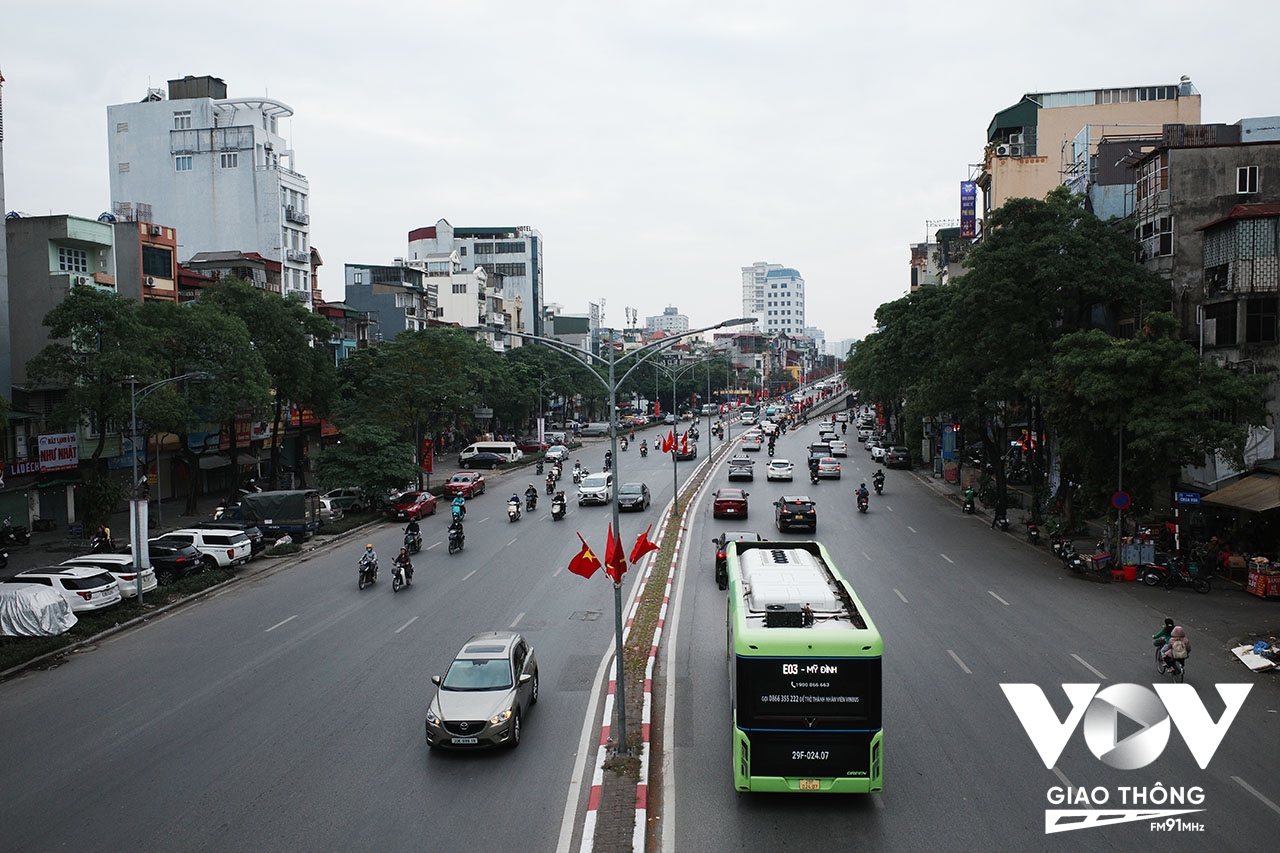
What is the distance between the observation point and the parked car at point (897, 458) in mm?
65250

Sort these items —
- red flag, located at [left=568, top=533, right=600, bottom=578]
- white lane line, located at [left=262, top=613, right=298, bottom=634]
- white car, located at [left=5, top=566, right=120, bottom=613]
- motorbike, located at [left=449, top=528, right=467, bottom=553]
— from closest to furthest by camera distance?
red flag, located at [left=568, top=533, right=600, bottom=578] < white lane line, located at [left=262, top=613, right=298, bottom=634] < white car, located at [left=5, top=566, right=120, bottom=613] < motorbike, located at [left=449, top=528, right=467, bottom=553]

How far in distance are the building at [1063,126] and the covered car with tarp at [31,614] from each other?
5003 cm

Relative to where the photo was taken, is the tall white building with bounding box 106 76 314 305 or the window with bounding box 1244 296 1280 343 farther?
the tall white building with bounding box 106 76 314 305

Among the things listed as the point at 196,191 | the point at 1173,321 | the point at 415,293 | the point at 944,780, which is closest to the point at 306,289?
the point at 196,191

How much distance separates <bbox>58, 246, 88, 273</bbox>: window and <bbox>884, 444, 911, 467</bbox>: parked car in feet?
166

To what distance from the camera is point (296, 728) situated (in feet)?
52.2

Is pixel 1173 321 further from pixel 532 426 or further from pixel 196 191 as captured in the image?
pixel 532 426

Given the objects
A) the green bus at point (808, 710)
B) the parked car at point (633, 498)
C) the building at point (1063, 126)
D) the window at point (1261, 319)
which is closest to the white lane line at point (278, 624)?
the green bus at point (808, 710)

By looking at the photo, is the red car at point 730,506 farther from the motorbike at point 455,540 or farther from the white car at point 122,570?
the white car at point 122,570

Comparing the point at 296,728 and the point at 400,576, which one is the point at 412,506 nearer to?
the point at 400,576

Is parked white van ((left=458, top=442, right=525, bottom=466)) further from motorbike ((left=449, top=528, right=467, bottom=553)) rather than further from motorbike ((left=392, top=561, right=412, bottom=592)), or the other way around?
motorbike ((left=392, top=561, right=412, bottom=592))

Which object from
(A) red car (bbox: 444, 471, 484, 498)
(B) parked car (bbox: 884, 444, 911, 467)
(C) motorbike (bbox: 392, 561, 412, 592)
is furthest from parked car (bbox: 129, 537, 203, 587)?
(B) parked car (bbox: 884, 444, 911, 467)

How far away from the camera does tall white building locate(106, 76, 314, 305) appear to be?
218 ft

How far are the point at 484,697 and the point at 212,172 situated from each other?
64.4 m
